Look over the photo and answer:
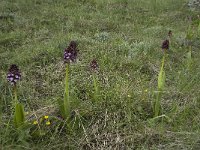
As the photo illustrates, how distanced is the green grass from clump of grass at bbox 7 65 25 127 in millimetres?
93

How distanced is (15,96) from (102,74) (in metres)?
1.69

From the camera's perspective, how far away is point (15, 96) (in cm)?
307

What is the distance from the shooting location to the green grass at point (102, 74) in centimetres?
322

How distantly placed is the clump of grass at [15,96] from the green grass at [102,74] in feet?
0.30

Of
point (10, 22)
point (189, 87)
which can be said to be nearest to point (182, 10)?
point (10, 22)

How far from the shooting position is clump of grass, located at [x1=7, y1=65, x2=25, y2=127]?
2.96 metres

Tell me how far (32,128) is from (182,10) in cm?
625

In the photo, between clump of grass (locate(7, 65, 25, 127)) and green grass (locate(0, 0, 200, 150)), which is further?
green grass (locate(0, 0, 200, 150))

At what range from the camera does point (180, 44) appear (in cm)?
606

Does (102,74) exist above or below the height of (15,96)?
below

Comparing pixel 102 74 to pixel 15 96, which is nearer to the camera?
pixel 15 96

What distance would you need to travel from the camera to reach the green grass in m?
3.22

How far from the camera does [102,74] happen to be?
14.9ft

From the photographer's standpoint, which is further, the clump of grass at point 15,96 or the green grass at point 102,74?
the green grass at point 102,74
